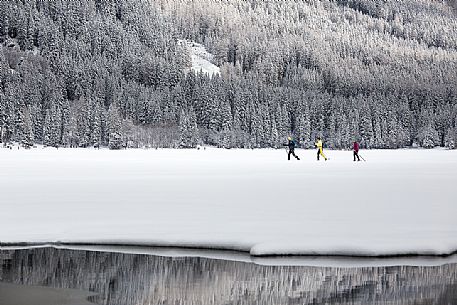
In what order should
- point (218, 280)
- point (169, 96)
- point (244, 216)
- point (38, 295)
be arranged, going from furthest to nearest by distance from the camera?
point (169, 96)
point (244, 216)
point (218, 280)
point (38, 295)

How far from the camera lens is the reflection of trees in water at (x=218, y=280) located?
864 centimetres

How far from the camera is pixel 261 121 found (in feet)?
414

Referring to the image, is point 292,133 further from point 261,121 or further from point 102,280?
point 102,280

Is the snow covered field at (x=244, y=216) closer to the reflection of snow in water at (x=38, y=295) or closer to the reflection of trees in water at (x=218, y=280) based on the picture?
the reflection of trees in water at (x=218, y=280)

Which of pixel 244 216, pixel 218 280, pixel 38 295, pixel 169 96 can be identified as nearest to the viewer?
pixel 38 295

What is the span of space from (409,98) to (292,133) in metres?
46.3

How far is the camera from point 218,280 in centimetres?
958

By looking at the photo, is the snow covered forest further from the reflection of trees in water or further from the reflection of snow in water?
the reflection of snow in water

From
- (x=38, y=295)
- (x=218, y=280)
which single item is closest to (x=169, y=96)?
(x=218, y=280)

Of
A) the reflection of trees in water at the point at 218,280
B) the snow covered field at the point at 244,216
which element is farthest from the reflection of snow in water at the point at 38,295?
the snow covered field at the point at 244,216

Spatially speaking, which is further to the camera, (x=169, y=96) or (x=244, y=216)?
(x=169, y=96)

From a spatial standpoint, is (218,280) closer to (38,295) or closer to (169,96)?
(38,295)

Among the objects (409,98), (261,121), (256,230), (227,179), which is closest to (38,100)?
(261,121)

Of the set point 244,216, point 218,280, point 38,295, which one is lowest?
point 38,295
